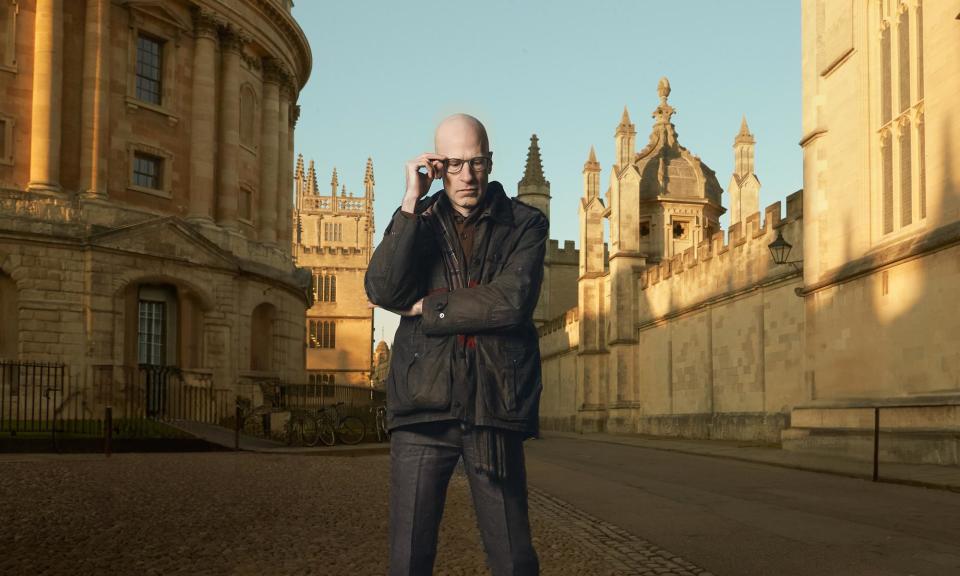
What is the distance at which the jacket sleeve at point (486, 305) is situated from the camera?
3.18 m

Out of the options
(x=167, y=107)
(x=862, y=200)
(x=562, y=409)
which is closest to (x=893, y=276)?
(x=862, y=200)

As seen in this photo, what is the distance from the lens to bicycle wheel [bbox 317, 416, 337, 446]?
933 inches

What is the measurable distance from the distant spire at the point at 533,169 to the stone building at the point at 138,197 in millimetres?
29900

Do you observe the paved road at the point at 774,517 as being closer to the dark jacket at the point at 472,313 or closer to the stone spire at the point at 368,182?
the dark jacket at the point at 472,313

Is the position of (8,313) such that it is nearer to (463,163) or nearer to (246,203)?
(246,203)

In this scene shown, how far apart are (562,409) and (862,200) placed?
32.9 meters

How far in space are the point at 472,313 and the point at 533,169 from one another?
2528 inches

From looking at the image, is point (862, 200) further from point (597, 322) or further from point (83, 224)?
point (597, 322)

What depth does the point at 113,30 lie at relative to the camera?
104 ft

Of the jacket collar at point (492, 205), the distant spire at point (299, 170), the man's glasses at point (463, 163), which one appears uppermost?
the distant spire at point (299, 170)

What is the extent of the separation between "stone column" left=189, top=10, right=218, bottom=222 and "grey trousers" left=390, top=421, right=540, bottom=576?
103 feet

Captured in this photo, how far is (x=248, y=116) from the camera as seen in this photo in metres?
38.3

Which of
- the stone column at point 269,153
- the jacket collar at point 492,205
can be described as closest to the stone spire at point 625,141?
the stone column at point 269,153

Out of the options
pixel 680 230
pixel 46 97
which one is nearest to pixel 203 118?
pixel 46 97
